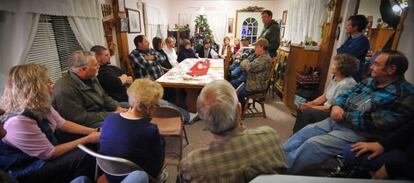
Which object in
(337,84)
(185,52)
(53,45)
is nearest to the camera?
(337,84)

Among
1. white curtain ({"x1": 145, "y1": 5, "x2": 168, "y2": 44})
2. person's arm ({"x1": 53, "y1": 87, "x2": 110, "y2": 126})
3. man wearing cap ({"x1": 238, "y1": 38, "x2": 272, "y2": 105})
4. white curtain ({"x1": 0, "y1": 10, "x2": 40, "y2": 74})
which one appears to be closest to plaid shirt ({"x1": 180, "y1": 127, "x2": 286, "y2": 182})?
person's arm ({"x1": 53, "y1": 87, "x2": 110, "y2": 126})

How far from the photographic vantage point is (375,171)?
1293 mm

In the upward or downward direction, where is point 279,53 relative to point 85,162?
upward

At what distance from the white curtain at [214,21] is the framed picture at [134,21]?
2.73 metres

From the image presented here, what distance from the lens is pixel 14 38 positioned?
1.83 meters

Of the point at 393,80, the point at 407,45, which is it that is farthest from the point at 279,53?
the point at 393,80

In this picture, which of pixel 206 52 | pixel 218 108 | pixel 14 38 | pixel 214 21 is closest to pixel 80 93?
pixel 14 38

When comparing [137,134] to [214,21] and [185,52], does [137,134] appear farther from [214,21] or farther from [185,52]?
[214,21]

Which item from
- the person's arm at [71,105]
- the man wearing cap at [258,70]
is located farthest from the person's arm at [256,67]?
the person's arm at [71,105]

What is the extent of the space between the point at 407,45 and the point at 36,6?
343cm

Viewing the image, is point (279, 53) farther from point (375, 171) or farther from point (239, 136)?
point (239, 136)

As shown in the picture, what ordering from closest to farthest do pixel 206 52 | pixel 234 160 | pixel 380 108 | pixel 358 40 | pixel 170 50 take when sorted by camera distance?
1. pixel 234 160
2. pixel 380 108
3. pixel 358 40
4. pixel 170 50
5. pixel 206 52

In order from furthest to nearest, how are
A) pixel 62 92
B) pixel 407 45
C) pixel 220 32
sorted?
pixel 220 32
pixel 407 45
pixel 62 92

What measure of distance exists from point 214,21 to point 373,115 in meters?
6.30
